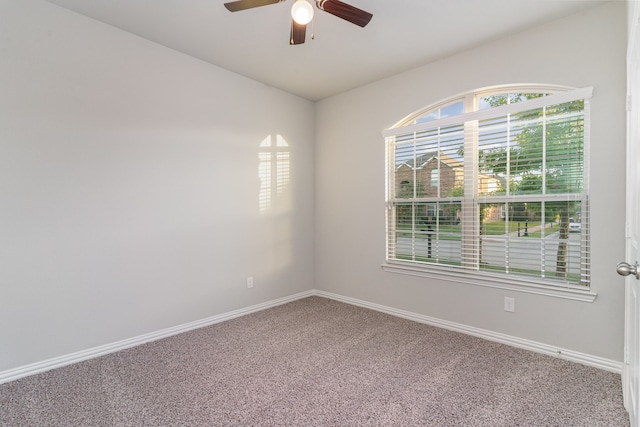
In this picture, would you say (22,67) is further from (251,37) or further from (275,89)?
(275,89)

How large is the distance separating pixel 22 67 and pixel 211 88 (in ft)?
4.61

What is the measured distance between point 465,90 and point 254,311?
3.09 m

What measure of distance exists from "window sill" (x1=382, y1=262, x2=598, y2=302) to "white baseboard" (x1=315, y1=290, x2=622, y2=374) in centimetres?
40

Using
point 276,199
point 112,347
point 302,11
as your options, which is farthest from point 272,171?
point 112,347

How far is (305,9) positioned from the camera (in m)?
1.77

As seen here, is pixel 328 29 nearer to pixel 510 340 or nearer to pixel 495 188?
pixel 495 188

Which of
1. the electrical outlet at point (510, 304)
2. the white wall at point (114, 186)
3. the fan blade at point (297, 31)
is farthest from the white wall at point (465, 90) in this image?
the fan blade at point (297, 31)

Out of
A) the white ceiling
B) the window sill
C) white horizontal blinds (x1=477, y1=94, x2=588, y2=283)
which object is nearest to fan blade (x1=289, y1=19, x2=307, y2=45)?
the white ceiling

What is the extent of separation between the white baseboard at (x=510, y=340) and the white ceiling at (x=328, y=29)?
8.25 ft

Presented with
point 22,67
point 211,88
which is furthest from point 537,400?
point 22,67

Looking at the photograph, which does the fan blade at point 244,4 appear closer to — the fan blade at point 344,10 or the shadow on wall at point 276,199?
the fan blade at point 344,10

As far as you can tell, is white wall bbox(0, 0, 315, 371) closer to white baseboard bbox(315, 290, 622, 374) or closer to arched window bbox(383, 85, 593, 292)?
white baseboard bbox(315, 290, 622, 374)

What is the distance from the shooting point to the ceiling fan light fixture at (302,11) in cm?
176

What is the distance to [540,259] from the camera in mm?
2600
